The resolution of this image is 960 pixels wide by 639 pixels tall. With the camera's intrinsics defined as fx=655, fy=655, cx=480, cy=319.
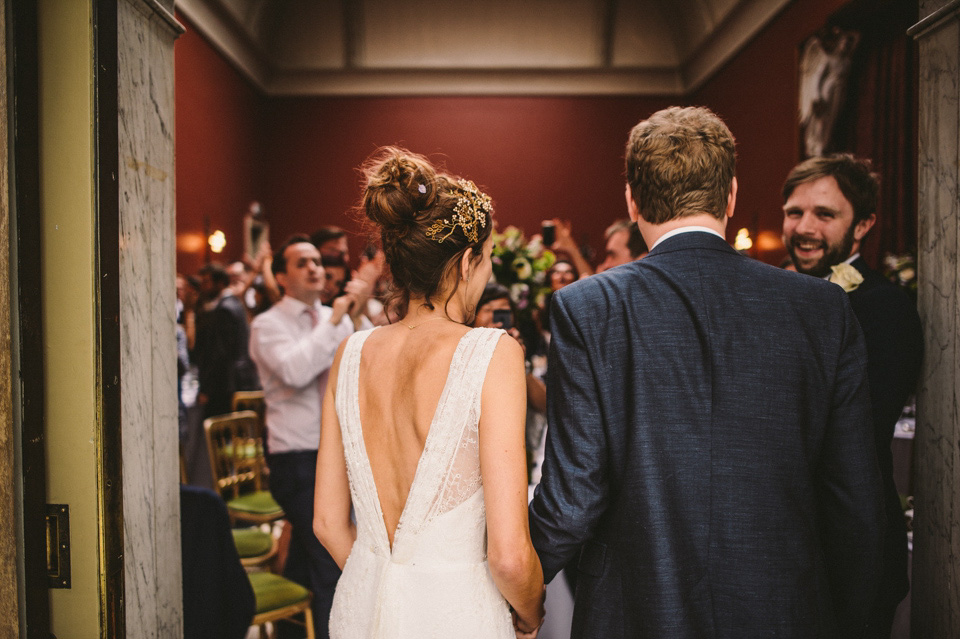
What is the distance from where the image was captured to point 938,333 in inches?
64.3

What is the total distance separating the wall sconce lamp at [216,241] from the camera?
716 cm

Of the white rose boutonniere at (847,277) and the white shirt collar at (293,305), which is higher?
the white rose boutonniere at (847,277)

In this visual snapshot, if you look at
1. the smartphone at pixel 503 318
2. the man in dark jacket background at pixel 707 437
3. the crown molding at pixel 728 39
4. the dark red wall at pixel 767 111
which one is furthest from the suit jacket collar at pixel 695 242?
the crown molding at pixel 728 39

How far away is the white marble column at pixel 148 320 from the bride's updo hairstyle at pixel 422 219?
1.95 ft

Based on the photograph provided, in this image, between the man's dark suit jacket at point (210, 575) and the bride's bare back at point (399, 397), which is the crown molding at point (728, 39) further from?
the man's dark suit jacket at point (210, 575)

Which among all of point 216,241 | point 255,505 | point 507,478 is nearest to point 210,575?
point 507,478

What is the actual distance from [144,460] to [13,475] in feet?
0.95

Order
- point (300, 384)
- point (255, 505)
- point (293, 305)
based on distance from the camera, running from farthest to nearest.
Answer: point (255, 505) → point (293, 305) → point (300, 384)

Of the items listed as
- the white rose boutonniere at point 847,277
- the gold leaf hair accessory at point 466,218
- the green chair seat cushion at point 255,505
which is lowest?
the green chair seat cushion at point 255,505

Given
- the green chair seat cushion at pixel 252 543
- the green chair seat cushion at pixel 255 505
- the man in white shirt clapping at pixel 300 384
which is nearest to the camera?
the man in white shirt clapping at pixel 300 384

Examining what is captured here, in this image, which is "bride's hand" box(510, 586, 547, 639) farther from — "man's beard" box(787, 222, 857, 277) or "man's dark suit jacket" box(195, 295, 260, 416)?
"man's dark suit jacket" box(195, 295, 260, 416)

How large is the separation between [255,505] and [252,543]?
55cm

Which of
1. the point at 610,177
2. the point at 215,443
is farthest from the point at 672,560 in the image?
the point at 610,177

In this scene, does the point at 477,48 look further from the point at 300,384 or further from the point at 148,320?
the point at 148,320
